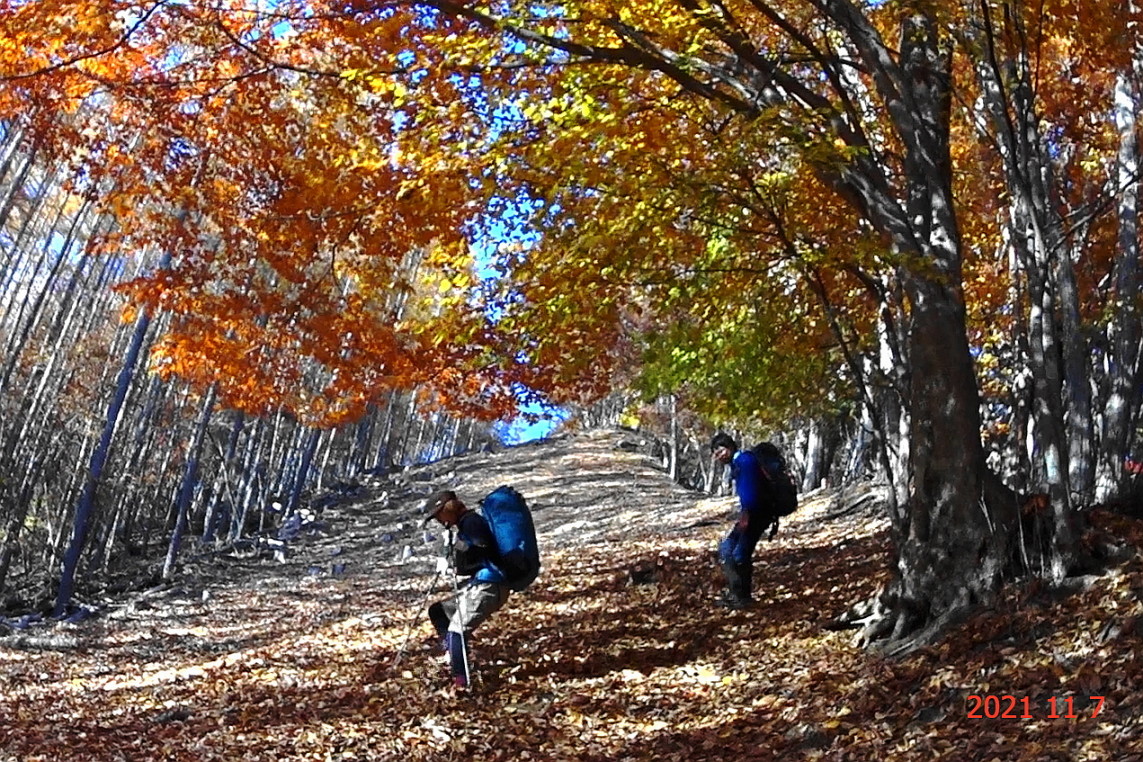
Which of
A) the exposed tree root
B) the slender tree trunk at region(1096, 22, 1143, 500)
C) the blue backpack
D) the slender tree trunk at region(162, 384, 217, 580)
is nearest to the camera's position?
the exposed tree root

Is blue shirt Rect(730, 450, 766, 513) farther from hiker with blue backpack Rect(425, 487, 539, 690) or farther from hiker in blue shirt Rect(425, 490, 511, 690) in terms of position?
hiker in blue shirt Rect(425, 490, 511, 690)

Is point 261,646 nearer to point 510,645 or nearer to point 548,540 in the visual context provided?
point 510,645

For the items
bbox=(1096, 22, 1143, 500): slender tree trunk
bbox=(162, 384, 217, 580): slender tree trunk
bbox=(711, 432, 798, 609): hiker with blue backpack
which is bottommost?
bbox=(162, 384, 217, 580): slender tree trunk

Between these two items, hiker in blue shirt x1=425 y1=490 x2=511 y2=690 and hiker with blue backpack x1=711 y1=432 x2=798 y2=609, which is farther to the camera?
hiker with blue backpack x1=711 y1=432 x2=798 y2=609

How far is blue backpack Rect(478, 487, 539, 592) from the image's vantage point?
6645 millimetres

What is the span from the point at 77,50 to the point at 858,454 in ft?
65.1

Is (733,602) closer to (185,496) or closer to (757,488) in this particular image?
(757,488)

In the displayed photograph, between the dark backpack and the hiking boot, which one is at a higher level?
the dark backpack

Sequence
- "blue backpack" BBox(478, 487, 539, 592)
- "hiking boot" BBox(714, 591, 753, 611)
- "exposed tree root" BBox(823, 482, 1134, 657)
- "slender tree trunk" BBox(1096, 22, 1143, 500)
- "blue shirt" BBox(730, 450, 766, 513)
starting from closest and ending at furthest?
"exposed tree root" BBox(823, 482, 1134, 657) < "blue backpack" BBox(478, 487, 539, 592) < "blue shirt" BBox(730, 450, 766, 513) < "hiking boot" BBox(714, 591, 753, 611) < "slender tree trunk" BBox(1096, 22, 1143, 500)

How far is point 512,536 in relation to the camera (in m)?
6.70

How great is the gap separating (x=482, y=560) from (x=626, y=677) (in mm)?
1345

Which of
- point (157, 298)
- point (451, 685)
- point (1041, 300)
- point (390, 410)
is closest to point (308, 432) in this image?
point (390, 410)

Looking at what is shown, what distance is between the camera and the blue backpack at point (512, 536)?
664cm

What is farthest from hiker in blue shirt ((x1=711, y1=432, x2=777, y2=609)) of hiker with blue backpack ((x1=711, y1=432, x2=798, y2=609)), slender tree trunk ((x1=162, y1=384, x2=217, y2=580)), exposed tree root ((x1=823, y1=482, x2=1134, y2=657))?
slender tree trunk ((x1=162, y1=384, x2=217, y2=580))
